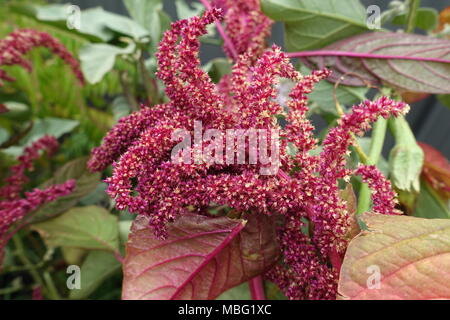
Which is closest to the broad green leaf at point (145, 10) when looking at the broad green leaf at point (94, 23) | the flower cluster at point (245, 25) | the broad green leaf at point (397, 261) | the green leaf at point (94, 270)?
the broad green leaf at point (94, 23)

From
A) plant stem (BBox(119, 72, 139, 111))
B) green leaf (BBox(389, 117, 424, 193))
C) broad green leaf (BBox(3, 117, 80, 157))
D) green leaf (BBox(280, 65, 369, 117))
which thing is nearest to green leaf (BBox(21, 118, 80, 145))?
broad green leaf (BBox(3, 117, 80, 157))

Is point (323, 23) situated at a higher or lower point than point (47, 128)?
higher

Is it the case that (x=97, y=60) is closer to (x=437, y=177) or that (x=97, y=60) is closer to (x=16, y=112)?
(x=16, y=112)

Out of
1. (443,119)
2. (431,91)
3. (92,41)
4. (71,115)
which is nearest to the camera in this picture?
(431,91)

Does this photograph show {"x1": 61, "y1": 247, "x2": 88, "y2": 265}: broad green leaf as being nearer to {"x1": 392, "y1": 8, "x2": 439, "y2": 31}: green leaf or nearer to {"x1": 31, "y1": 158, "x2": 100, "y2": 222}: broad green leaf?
{"x1": 31, "y1": 158, "x2": 100, "y2": 222}: broad green leaf

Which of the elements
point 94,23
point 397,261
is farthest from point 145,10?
point 397,261

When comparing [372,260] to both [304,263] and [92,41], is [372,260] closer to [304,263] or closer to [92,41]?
[304,263]
